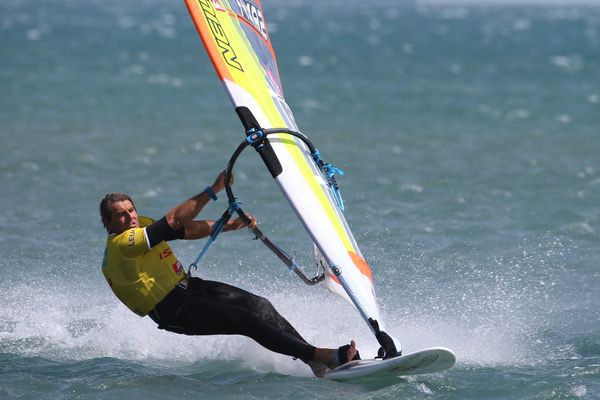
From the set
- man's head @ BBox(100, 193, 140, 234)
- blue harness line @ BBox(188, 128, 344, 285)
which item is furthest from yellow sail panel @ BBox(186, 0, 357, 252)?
man's head @ BBox(100, 193, 140, 234)

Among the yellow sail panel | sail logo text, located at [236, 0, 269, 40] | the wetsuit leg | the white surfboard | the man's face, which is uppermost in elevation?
sail logo text, located at [236, 0, 269, 40]

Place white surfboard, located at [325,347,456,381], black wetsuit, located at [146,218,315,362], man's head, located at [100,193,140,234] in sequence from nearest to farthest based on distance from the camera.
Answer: white surfboard, located at [325,347,456,381] → man's head, located at [100,193,140,234] → black wetsuit, located at [146,218,315,362]

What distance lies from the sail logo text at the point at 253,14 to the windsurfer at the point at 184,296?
75.6 inches

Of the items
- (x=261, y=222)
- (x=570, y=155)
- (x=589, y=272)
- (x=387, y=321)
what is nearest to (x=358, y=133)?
(x=570, y=155)

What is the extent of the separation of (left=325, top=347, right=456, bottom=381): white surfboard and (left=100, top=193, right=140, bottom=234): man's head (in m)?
1.32

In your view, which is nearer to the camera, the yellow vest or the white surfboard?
the white surfboard

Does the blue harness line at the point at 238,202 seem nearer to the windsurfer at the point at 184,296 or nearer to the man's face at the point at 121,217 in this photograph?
the windsurfer at the point at 184,296

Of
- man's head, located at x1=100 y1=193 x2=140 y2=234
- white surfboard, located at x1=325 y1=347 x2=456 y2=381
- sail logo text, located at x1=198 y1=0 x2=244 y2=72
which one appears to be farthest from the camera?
sail logo text, located at x1=198 y1=0 x2=244 y2=72

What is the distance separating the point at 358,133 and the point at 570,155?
2.84 meters

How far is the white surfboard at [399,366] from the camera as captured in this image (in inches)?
201

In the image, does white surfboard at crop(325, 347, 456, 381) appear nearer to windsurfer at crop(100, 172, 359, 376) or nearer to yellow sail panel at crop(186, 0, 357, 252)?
windsurfer at crop(100, 172, 359, 376)

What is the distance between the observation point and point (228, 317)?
17.9 ft

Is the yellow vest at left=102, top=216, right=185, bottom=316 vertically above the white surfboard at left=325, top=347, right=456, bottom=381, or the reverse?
the yellow vest at left=102, top=216, right=185, bottom=316

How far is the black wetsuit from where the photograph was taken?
544 cm
